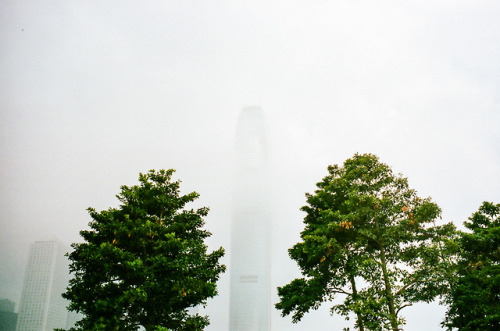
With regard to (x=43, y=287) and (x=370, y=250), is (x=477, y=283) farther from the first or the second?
(x=43, y=287)

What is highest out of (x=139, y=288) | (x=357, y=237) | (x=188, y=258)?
(x=357, y=237)

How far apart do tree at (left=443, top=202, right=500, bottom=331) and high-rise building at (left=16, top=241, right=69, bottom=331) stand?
4526cm

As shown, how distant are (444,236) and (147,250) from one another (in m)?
15.4

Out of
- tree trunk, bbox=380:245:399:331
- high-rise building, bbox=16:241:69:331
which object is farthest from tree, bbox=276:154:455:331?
high-rise building, bbox=16:241:69:331

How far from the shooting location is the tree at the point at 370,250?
18.3 meters

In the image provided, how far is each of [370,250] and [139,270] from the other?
11.8 meters

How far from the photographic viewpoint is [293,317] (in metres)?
21.4

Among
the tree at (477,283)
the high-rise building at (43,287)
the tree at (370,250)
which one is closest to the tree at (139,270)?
the tree at (370,250)

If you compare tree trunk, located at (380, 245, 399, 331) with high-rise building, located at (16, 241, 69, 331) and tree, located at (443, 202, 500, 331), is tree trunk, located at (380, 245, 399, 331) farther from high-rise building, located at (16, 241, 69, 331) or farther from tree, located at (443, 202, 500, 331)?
high-rise building, located at (16, 241, 69, 331)

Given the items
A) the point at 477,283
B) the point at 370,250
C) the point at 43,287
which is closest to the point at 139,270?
the point at 370,250

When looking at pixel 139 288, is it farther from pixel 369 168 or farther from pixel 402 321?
pixel 369 168

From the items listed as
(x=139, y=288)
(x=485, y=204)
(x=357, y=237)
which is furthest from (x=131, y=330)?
(x=485, y=204)

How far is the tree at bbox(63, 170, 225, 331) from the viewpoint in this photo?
16188mm

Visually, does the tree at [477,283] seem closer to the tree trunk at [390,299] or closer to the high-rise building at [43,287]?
the tree trunk at [390,299]
